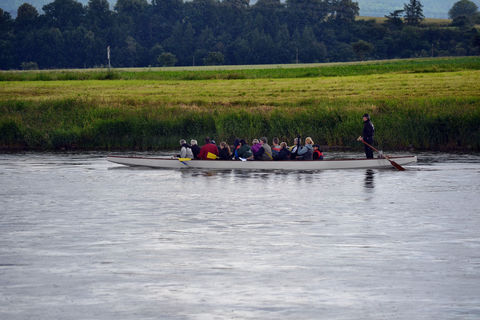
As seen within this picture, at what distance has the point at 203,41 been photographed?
619 feet

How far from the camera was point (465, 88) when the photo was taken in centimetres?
6247

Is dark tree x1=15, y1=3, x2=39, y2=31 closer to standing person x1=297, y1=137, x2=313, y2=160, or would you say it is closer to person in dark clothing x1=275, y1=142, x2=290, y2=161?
person in dark clothing x1=275, y1=142, x2=290, y2=161

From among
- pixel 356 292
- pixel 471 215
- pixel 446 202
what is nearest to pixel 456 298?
pixel 356 292

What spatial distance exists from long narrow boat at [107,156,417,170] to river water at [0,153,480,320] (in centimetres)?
145

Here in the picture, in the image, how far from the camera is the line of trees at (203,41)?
172500mm

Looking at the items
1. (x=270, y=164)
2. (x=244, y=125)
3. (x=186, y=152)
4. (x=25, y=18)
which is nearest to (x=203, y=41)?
(x=25, y=18)

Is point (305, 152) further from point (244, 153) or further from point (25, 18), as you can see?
point (25, 18)

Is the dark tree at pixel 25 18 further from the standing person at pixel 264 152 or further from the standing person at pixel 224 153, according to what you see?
the standing person at pixel 264 152

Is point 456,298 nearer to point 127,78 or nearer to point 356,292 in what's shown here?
point 356,292

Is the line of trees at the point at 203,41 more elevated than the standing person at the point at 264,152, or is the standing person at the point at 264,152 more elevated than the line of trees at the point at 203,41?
the line of trees at the point at 203,41

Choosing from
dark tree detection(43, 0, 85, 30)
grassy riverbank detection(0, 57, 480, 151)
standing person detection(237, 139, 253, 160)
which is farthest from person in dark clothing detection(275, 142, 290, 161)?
dark tree detection(43, 0, 85, 30)

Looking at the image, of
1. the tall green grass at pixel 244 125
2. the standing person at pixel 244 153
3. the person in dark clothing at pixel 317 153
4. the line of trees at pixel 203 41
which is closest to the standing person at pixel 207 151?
the standing person at pixel 244 153

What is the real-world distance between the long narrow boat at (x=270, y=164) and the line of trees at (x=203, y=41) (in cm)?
12923

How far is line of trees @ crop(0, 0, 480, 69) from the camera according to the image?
566ft
